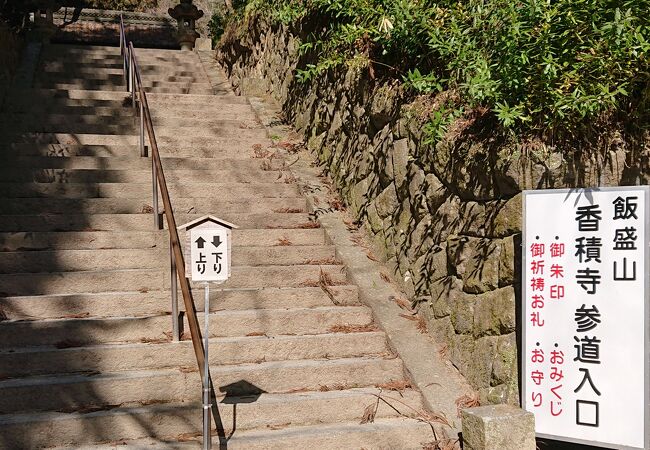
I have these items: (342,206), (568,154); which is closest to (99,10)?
(342,206)

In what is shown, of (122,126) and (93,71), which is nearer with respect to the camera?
(122,126)

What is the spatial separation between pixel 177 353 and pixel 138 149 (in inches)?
138

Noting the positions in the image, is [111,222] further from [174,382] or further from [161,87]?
[161,87]

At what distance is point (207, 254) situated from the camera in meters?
3.86

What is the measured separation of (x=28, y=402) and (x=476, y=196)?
3.36m

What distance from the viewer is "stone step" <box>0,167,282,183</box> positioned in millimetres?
6516

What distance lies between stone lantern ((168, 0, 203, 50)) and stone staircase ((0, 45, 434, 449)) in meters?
6.66

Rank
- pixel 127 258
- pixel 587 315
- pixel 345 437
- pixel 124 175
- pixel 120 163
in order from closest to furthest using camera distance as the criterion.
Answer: pixel 587 315
pixel 345 437
pixel 127 258
pixel 124 175
pixel 120 163

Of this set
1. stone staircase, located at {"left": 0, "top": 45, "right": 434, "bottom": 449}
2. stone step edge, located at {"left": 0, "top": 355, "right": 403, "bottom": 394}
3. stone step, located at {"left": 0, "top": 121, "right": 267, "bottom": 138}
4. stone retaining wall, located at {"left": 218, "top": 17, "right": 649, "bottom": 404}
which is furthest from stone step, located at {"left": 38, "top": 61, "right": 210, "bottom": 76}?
stone step edge, located at {"left": 0, "top": 355, "right": 403, "bottom": 394}

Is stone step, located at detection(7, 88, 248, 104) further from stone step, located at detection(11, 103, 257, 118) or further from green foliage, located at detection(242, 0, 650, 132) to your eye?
green foliage, located at detection(242, 0, 650, 132)

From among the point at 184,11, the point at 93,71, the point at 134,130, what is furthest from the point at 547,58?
the point at 184,11

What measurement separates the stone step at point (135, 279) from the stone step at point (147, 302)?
149 millimetres

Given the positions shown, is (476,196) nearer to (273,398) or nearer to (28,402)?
(273,398)

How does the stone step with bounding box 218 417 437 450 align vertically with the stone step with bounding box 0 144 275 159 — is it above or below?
below
